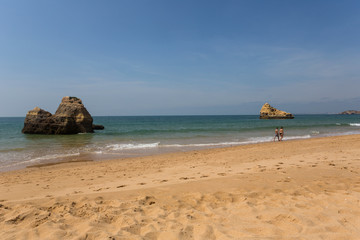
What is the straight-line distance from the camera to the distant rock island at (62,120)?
30.1 m

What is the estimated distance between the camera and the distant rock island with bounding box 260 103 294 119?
95188mm

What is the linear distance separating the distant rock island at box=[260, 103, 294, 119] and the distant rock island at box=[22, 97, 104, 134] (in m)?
85.4

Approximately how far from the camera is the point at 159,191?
16.5 feet

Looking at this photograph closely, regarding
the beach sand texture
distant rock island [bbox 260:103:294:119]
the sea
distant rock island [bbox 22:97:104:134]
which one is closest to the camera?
the beach sand texture

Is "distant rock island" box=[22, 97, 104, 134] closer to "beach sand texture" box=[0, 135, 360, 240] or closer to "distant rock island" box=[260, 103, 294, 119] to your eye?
"beach sand texture" box=[0, 135, 360, 240]

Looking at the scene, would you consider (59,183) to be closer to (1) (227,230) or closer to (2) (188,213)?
(2) (188,213)

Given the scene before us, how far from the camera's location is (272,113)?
97.6 m

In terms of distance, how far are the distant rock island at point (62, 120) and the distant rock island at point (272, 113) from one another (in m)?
85.4

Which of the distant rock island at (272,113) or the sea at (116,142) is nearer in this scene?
the sea at (116,142)

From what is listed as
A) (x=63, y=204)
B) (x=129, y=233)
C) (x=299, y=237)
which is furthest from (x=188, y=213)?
(x=63, y=204)

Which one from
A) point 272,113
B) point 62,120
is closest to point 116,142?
point 62,120

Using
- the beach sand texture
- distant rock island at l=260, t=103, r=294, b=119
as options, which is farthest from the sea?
distant rock island at l=260, t=103, r=294, b=119

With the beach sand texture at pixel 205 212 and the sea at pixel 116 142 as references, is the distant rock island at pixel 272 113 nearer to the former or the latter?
the sea at pixel 116 142

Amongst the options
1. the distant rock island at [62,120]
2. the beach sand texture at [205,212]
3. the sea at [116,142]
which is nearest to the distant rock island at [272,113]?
the sea at [116,142]
